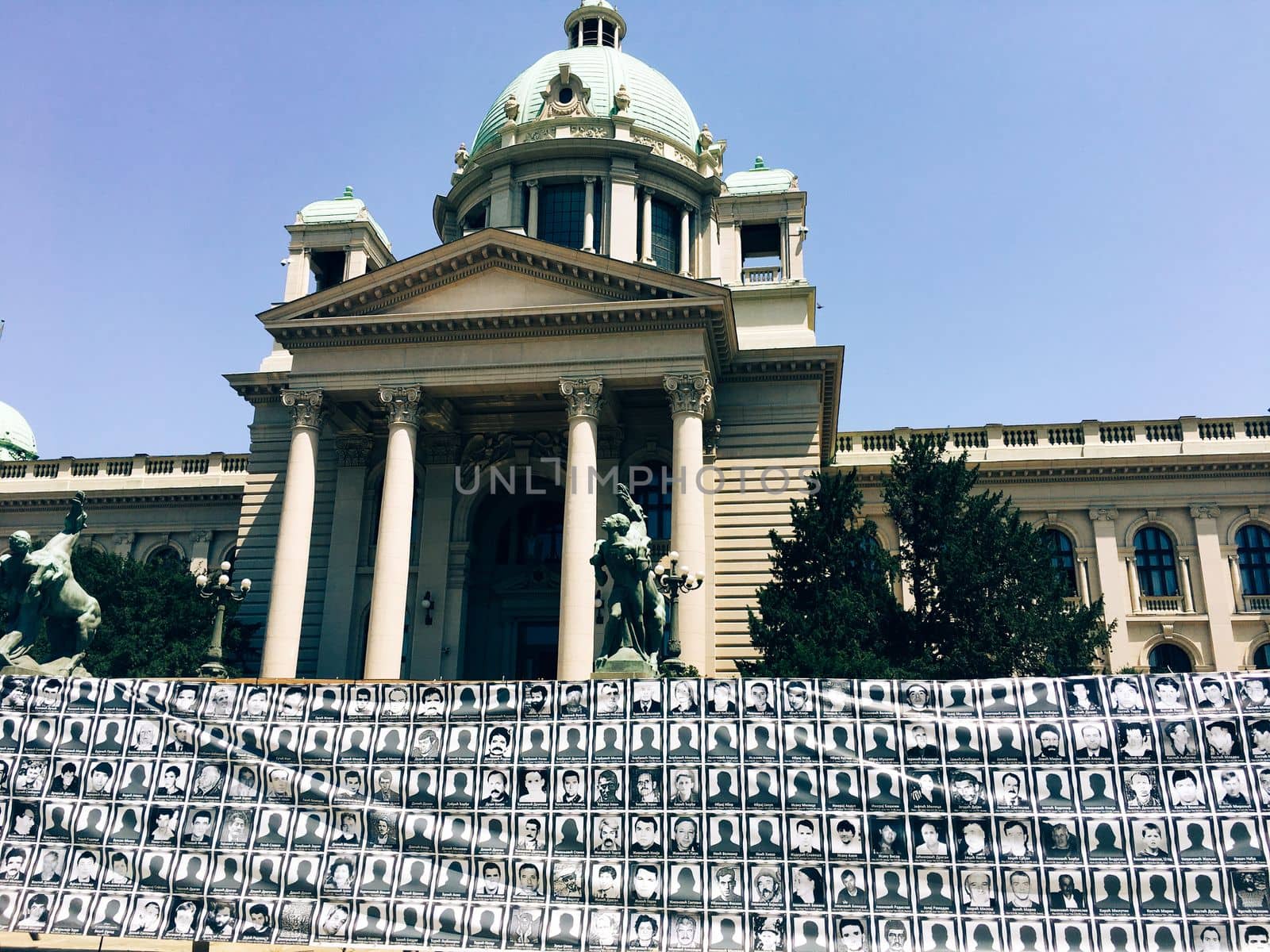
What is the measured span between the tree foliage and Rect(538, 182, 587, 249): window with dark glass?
19.5m

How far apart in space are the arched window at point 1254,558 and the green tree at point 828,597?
54.5 ft

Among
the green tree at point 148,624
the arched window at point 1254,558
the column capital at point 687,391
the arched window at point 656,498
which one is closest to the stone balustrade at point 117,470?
the green tree at point 148,624

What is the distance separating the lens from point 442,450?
36219 millimetres

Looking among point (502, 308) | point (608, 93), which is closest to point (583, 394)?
point (502, 308)

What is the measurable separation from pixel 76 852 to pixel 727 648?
21849 millimetres

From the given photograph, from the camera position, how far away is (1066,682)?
12.1m

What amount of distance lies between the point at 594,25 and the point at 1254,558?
41.6m

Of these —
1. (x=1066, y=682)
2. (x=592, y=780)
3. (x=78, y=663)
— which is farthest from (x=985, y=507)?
(x=78, y=663)

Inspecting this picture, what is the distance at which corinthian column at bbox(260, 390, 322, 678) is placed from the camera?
3044 cm

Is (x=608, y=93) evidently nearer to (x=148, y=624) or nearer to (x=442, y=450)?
(x=442, y=450)

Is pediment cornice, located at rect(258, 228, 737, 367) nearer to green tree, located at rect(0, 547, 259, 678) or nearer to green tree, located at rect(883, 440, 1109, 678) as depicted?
green tree, located at rect(883, 440, 1109, 678)

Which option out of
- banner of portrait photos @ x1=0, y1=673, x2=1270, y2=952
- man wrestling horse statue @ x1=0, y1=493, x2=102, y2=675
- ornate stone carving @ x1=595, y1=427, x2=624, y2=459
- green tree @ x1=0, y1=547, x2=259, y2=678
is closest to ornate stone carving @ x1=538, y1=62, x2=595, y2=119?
ornate stone carving @ x1=595, y1=427, x2=624, y2=459

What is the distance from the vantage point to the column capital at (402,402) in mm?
32719

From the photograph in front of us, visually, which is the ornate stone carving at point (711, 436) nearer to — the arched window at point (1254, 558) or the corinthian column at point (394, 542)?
the corinthian column at point (394, 542)
